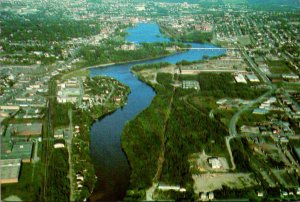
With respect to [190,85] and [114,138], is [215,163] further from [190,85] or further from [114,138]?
[190,85]

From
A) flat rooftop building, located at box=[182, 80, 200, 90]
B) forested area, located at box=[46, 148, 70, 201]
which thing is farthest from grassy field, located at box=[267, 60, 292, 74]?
forested area, located at box=[46, 148, 70, 201]

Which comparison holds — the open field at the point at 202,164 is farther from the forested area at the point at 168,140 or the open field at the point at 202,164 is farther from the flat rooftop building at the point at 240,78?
the flat rooftop building at the point at 240,78

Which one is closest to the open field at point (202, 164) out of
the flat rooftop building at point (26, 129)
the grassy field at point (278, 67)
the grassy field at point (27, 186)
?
the grassy field at point (27, 186)

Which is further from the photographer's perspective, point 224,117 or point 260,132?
point 224,117

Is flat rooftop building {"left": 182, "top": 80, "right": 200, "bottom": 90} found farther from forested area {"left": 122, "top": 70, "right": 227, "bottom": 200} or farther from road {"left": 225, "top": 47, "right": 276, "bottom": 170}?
road {"left": 225, "top": 47, "right": 276, "bottom": 170}

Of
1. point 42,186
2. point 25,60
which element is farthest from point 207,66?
point 42,186

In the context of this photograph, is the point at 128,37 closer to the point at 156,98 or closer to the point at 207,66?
the point at 207,66
